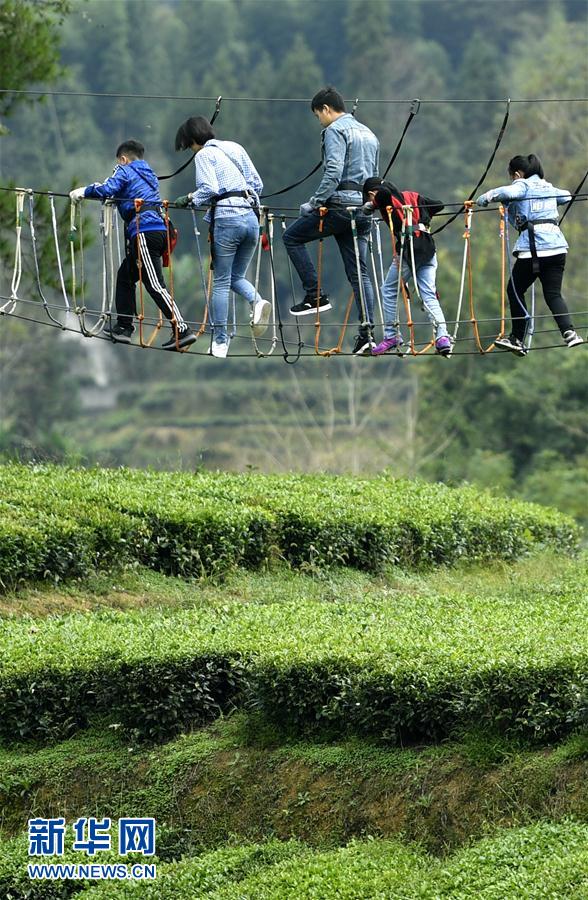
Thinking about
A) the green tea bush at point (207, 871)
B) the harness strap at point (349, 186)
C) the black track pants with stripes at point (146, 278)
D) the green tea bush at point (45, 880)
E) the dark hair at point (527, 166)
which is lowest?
the green tea bush at point (45, 880)

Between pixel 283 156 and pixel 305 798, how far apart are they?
40762 millimetres

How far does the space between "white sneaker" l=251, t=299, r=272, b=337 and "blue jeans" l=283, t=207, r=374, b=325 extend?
340 mm

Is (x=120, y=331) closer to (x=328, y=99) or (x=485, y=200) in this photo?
(x=328, y=99)

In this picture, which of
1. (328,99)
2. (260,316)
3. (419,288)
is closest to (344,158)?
(328,99)

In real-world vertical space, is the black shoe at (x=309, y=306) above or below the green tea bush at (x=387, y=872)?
above

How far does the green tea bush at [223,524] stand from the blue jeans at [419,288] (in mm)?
2241

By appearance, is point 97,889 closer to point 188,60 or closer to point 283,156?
point 283,156

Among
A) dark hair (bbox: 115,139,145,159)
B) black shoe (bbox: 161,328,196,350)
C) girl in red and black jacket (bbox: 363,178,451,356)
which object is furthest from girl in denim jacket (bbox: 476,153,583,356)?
dark hair (bbox: 115,139,145,159)

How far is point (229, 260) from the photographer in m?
10.2

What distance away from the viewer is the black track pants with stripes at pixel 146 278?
395 inches

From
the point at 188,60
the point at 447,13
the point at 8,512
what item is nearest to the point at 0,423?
the point at 8,512

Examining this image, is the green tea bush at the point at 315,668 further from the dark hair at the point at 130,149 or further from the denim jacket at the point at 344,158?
the dark hair at the point at 130,149

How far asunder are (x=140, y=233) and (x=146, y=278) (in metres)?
0.32

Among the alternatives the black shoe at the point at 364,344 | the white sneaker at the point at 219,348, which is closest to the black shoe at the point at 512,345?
the black shoe at the point at 364,344
